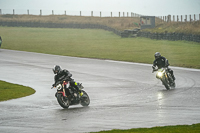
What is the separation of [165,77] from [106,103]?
4488mm

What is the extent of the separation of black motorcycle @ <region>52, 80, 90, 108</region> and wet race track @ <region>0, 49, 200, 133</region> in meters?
0.24

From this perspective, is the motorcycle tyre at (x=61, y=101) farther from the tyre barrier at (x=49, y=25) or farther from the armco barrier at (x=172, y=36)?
the tyre barrier at (x=49, y=25)

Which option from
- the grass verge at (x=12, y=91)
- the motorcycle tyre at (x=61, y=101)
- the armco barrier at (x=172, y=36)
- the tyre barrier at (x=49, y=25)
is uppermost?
the tyre barrier at (x=49, y=25)

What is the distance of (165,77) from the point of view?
1922 centimetres

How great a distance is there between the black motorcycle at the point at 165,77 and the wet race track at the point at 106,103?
0.89 ft

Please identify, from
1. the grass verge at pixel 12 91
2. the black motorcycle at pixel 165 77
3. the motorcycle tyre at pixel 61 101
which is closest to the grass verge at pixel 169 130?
the motorcycle tyre at pixel 61 101

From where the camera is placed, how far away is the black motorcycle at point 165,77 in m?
19.1

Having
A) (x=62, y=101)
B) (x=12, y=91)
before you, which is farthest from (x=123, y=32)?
(x=62, y=101)

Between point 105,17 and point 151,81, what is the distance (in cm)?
8898

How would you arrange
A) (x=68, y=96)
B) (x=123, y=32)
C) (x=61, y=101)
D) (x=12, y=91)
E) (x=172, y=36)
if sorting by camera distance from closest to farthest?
1. (x=61, y=101)
2. (x=68, y=96)
3. (x=12, y=91)
4. (x=172, y=36)
5. (x=123, y=32)

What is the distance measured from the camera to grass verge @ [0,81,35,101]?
17.4 m

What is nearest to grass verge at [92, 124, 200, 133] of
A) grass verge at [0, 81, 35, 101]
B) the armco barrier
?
grass verge at [0, 81, 35, 101]

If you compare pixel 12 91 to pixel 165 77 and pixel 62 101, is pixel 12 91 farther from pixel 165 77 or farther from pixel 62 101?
pixel 165 77

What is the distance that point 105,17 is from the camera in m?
110
